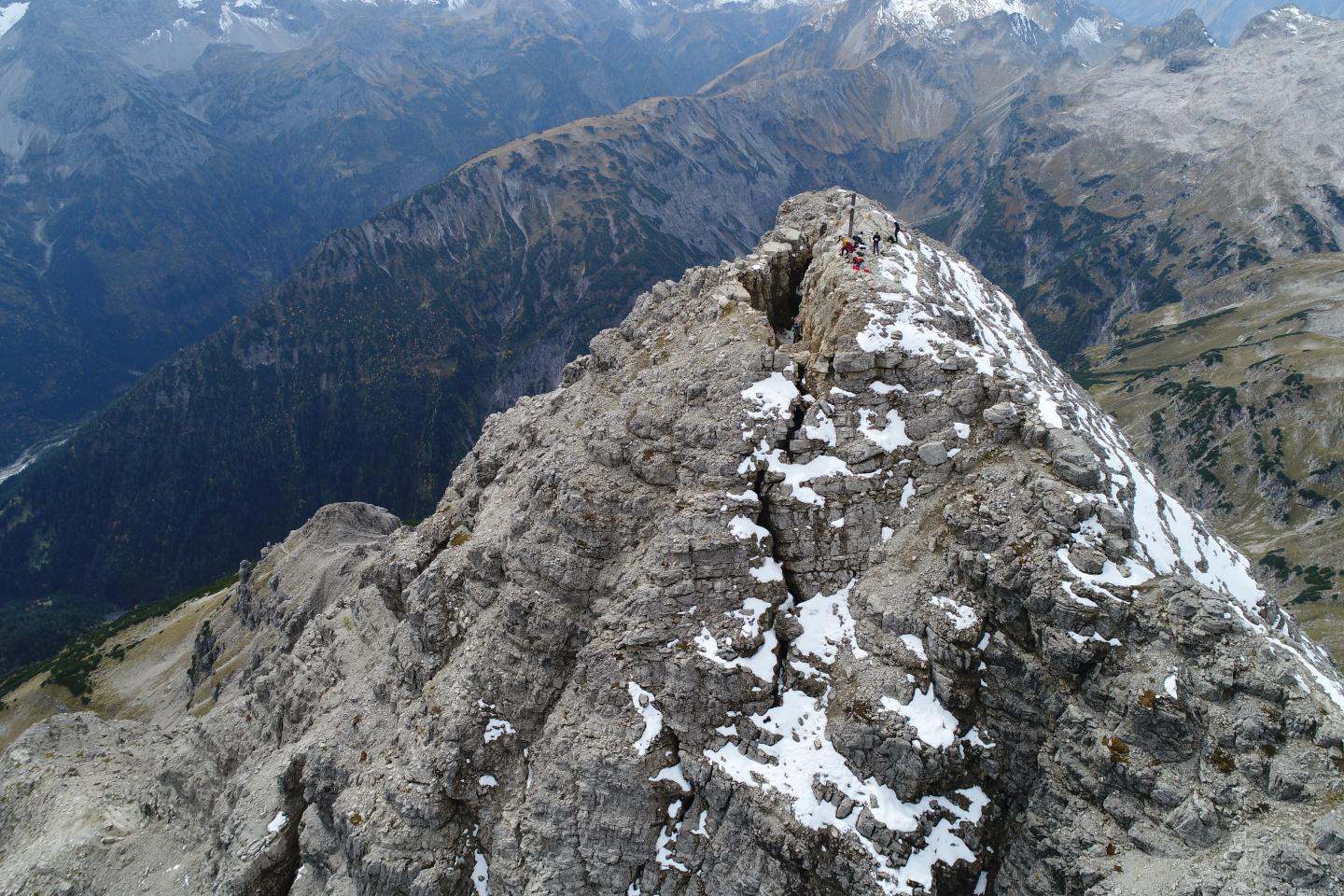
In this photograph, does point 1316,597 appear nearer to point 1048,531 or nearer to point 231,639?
point 1048,531

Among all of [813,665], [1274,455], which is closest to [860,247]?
[813,665]

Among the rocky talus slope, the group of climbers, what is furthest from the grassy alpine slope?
the rocky talus slope

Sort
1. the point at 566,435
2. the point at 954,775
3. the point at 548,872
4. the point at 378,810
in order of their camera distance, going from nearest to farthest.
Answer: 1. the point at 954,775
2. the point at 548,872
3. the point at 378,810
4. the point at 566,435

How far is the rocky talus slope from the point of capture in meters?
28.5

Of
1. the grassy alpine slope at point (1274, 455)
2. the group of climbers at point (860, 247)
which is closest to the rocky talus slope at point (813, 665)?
the group of climbers at point (860, 247)

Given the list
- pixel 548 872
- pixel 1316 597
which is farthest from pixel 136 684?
pixel 1316 597

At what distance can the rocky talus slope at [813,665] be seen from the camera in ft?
93.5

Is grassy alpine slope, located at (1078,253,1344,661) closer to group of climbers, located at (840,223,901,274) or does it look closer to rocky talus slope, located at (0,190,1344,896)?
group of climbers, located at (840,223,901,274)

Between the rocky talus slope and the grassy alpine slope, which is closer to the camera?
the rocky talus slope

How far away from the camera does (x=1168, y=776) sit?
2786 cm

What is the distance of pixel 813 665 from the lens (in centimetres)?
3644

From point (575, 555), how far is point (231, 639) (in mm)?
109632

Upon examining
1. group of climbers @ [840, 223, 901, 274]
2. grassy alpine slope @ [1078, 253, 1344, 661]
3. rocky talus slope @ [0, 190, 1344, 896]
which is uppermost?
group of climbers @ [840, 223, 901, 274]

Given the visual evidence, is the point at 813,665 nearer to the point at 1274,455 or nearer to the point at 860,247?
the point at 860,247
